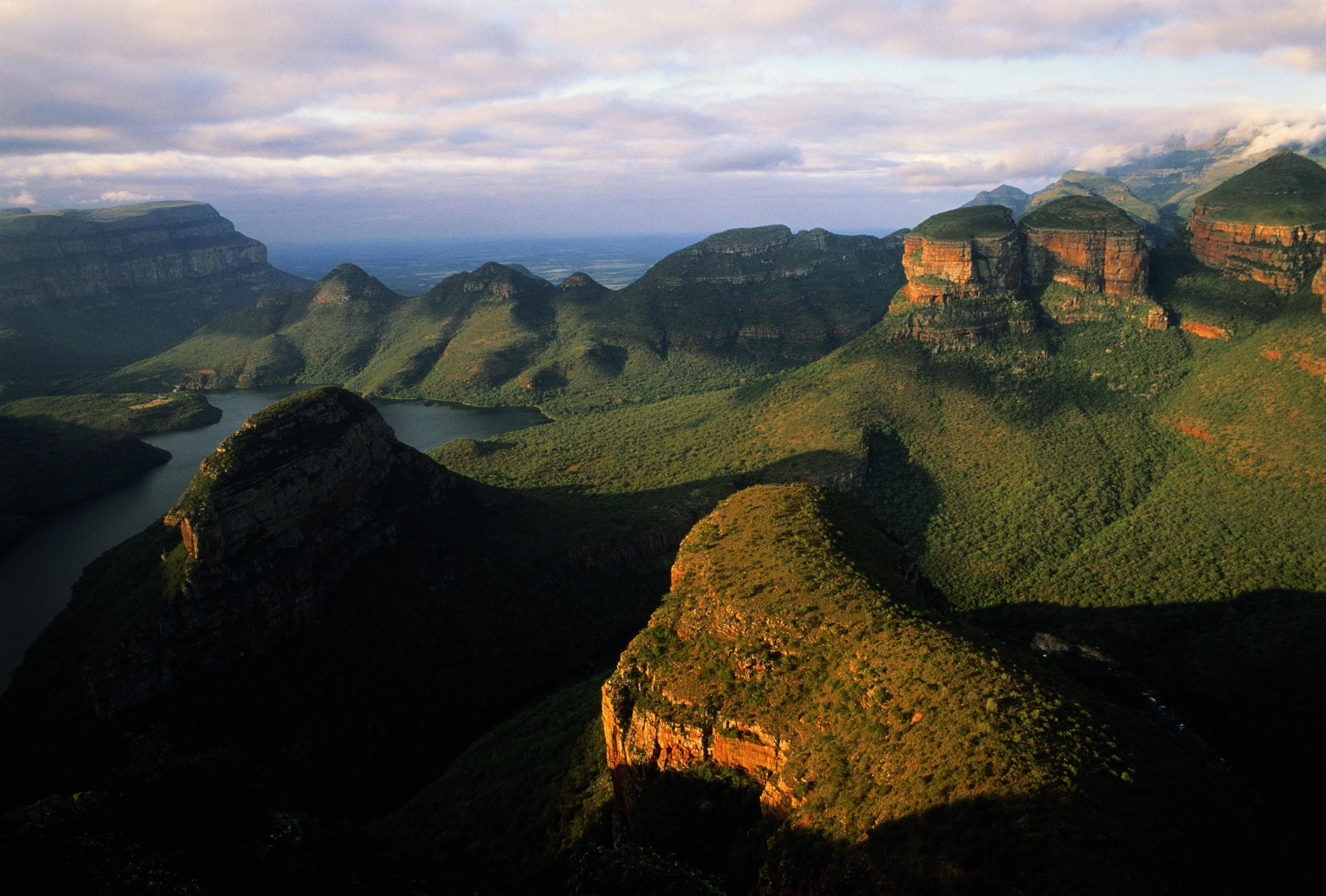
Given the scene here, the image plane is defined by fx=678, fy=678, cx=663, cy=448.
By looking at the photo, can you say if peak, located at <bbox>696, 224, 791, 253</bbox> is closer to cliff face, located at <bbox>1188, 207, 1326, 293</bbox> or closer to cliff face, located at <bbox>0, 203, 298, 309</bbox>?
cliff face, located at <bbox>1188, 207, 1326, 293</bbox>

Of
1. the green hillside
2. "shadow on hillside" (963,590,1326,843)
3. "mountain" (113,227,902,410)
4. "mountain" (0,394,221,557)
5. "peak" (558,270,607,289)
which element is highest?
the green hillside

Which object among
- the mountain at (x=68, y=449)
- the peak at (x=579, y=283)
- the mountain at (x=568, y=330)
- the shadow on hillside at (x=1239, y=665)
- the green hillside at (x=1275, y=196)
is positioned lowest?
the shadow on hillside at (x=1239, y=665)

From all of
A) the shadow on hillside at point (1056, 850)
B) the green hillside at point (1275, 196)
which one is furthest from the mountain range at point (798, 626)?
the green hillside at point (1275, 196)

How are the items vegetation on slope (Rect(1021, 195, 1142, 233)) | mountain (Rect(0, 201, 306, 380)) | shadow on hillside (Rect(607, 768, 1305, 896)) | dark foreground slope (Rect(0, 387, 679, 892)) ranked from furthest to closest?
1. mountain (Rect(0, 201, 306, 380))
2. vegetation on slope (Rect(1021, 195, 1142, 233))
3. dark foreground slope (Rect(0, 387, 679, 892))
4. shadow on hillside (Rect(607, 768, 1305, 896))

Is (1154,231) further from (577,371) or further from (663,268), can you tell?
(577,371)

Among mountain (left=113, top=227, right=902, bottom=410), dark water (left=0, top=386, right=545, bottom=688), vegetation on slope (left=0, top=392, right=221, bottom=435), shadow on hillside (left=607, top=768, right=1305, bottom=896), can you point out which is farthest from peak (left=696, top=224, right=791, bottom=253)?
shadow on hillside (left=607, top=768, right=1305, bottom=896)

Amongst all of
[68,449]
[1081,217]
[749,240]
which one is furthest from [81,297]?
[1081,217]

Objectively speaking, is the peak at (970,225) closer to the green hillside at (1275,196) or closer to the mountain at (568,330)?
the green hillside at (1275,196)
